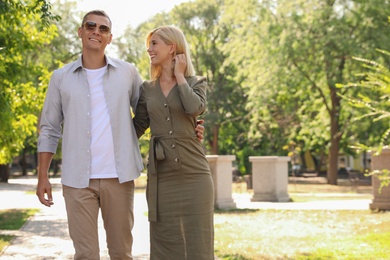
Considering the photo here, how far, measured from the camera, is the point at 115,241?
4.92 meters

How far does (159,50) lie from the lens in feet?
16.1

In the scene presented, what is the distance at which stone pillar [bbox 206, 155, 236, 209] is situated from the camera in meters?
19.6

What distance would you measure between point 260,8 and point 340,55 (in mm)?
4296

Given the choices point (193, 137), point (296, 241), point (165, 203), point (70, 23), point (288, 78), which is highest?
point (70, 23)

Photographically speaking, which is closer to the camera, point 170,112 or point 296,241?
point 170,112

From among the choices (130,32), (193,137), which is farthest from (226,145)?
(193,137)

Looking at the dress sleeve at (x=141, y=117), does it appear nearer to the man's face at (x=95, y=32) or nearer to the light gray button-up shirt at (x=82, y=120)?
the light gray button-up shirt at (x=82, y=120)

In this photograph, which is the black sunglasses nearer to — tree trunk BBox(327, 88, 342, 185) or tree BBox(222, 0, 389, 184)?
tree BBox(222, 0, 389, 184)

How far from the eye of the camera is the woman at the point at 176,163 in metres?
4.84

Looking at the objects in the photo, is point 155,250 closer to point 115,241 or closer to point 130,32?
point 115,241

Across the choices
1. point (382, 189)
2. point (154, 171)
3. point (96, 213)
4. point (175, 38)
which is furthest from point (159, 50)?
point (382, 189)

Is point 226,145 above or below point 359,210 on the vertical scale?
above

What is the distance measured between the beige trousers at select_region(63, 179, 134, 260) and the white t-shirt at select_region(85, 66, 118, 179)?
0.07m

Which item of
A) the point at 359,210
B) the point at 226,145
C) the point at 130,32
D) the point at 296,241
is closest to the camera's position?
the point at 296,241
